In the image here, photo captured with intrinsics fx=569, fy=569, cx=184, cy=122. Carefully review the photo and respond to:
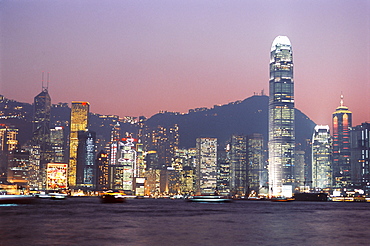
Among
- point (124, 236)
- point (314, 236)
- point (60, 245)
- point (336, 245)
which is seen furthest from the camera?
point (314, 236)

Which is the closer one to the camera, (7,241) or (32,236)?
(7,241)

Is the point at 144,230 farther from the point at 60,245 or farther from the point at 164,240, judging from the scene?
the point at 60,245

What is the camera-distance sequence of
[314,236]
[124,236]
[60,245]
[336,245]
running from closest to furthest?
[60,245] → [336,245] → [124,236] → [314,236]

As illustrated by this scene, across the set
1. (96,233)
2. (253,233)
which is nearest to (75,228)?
(96,233)

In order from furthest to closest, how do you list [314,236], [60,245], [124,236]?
[314,236] < [124,236] < [60,245]

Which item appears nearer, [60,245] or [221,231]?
[60,245]

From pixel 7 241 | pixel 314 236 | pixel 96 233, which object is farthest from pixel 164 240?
pixel 314 236

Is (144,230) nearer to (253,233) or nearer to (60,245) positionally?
(253,233)

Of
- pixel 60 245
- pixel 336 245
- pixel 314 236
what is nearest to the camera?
pixel 60 245
